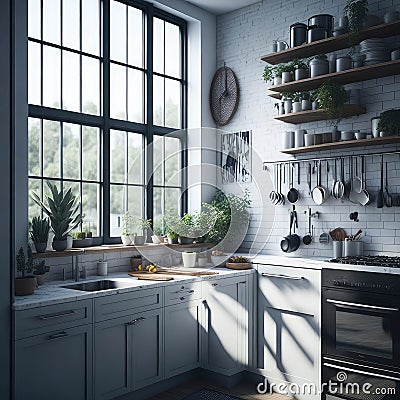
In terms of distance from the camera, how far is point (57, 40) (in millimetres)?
4273

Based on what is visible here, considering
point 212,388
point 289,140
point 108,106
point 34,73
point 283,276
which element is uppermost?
point 34,73

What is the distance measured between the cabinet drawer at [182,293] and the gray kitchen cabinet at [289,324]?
1.97 ft

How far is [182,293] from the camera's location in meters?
4.20

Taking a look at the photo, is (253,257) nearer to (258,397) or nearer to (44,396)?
(258,397)

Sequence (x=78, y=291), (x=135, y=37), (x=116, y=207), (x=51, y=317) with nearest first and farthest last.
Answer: (x=51, y=317) → (x=78, y=291) → (x=116, y=207) → (x=135, y=37)

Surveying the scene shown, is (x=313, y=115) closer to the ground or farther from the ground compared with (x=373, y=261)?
farther from the ground

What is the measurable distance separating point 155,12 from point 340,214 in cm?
272

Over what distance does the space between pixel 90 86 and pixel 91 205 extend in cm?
106

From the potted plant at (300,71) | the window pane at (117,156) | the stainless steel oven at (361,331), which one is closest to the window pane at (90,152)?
the window pane at (117,156)

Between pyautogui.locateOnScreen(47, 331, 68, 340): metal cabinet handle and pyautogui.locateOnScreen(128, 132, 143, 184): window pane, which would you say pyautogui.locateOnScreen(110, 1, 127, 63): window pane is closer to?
pyautogui.locateOnScreen(128, 132, 143, 184): window pane

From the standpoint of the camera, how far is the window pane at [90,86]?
4.48 m

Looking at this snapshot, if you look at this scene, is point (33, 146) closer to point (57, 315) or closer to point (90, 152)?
point (90, 152)

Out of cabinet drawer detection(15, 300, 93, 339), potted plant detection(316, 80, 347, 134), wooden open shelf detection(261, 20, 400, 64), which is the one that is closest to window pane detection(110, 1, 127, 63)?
wooden open shelf detection(261, 20, 400, 64)

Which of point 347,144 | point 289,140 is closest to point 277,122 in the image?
point 289,140
